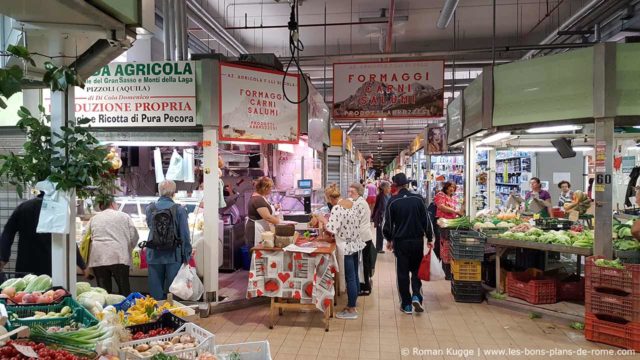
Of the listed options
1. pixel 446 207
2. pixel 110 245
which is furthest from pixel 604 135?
pixel 110 245

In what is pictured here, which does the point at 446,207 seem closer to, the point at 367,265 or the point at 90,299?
the point at 367,265

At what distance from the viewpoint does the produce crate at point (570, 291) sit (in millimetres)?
6152

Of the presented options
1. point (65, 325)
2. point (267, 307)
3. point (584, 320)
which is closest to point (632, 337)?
point (584, 320)

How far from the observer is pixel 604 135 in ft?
16.6

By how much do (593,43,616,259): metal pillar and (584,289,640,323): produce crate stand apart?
0.50 meters

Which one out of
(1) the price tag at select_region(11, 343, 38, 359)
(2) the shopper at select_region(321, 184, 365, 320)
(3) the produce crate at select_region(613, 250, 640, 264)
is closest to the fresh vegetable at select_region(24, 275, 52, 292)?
(1) the price tag at select_region(11, 343, 38, 359)

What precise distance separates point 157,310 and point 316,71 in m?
10.3

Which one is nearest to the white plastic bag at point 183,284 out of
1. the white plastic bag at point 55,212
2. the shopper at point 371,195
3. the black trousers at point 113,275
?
the black trousers at point 113,275

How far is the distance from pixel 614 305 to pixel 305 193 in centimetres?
563

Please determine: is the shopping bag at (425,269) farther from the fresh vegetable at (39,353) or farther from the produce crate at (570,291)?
the fresh vegetable at (39,353)

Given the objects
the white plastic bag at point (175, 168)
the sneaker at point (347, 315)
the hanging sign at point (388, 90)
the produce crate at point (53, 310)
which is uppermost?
the hanging sign at point (388, 90)

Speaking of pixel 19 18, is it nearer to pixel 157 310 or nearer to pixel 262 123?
pixel 157 310

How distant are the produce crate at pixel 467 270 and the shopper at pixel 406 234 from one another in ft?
2.54

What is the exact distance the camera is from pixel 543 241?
591cm
